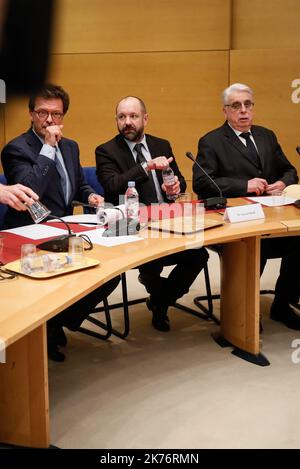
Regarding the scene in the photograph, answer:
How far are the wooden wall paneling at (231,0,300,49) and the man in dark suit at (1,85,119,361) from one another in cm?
273

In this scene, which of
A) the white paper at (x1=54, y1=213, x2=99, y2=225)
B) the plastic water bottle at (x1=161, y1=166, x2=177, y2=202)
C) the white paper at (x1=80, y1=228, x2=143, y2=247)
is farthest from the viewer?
the plastic water bottle at (x1=161, y1=166, x2=177, y2=202)

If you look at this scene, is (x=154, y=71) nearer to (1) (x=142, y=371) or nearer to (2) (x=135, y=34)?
(2) (x=135, y=34)

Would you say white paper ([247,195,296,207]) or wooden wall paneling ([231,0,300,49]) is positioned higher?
wooden wall paneling ([231,0,300,49])

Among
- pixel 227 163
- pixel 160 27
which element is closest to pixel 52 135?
pixel 227 163

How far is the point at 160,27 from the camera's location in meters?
4.80

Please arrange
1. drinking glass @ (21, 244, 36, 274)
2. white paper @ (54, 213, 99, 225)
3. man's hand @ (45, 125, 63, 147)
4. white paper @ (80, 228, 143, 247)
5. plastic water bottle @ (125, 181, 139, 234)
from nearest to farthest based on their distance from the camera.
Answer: drinking glass @ (21, 244, 36, 274) → white paper @ (80, 228, 143, 247) → plastic water bottle @ (125, 181, 139, 234) → man's hand @ (45, 125, 63, 147) → white paper @ (54, 213, 99, 225)

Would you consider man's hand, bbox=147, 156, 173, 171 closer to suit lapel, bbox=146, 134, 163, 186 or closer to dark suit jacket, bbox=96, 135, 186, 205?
dark suit jacket, bbox=96, 135, 186, 205

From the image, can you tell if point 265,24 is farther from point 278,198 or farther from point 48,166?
point 48,166

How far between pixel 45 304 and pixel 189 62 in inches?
152

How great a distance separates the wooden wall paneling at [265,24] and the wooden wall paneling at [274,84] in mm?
178

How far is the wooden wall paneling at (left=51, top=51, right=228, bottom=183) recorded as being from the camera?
15.9ft

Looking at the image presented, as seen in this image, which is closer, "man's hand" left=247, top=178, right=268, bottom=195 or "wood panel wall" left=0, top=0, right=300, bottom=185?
"man's hand" left=247, top=178, right=268, bottom=195

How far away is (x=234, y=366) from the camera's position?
248cm

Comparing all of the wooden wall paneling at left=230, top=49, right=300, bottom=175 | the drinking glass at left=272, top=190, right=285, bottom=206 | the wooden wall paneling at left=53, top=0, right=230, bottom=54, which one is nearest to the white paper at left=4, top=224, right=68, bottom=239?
the drinking glass at left=272, top=190, right=285, bottom=206
